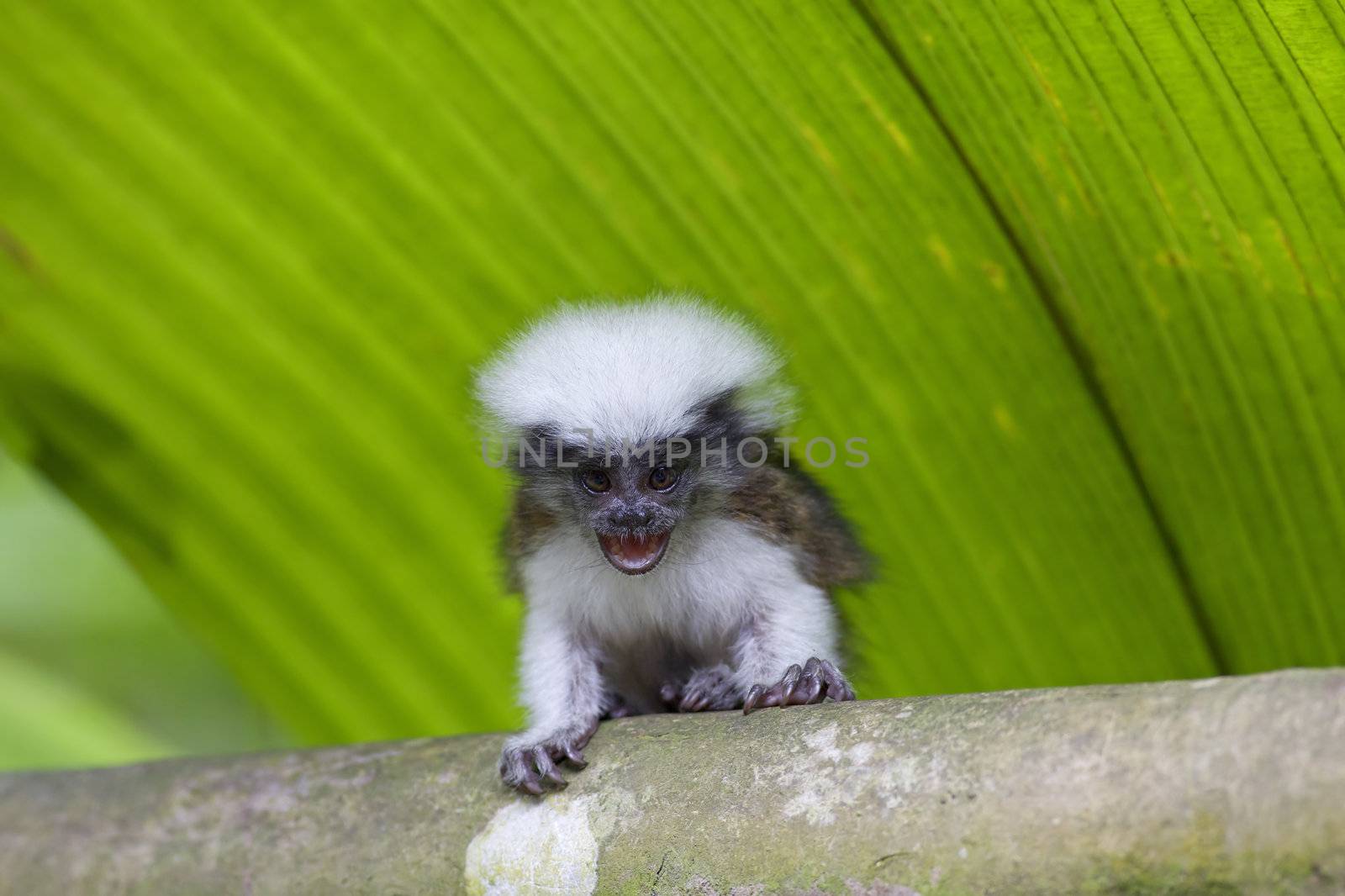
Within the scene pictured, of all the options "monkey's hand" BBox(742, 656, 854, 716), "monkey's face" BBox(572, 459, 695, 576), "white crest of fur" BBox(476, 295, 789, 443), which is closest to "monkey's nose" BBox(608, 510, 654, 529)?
"monkey's face" BBox(572, 459, 695, 576)

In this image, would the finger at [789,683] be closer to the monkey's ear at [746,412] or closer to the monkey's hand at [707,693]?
the monkey's hand at [707,693]

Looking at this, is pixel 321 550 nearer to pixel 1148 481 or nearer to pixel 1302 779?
pixel 1148 481

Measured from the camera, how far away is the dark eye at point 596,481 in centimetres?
248

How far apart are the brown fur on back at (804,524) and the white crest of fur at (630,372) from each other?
123 millimetres

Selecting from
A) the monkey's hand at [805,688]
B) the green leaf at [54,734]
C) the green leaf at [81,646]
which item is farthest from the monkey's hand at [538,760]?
the green leaf at [54,734]

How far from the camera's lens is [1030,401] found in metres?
2.41

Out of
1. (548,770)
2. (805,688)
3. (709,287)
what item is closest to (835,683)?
(805,688)

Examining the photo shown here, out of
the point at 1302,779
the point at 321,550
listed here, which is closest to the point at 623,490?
the point at 321,550

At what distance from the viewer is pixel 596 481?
249cm

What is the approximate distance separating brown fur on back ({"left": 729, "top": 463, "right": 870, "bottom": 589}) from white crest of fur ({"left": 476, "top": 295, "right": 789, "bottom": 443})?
12 centimetres

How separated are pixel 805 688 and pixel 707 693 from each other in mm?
424

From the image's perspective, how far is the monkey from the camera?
96.3 inches

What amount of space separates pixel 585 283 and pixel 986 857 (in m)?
1.45

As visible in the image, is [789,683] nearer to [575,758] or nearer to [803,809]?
[575,758]
